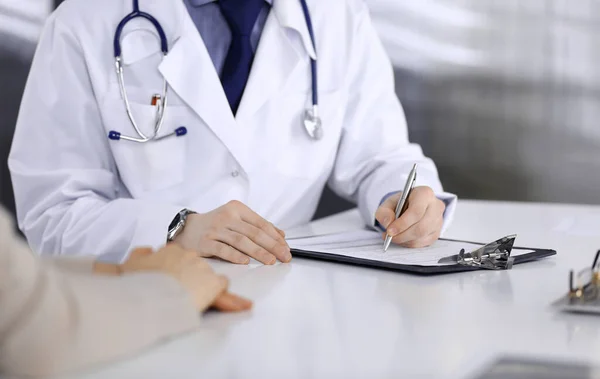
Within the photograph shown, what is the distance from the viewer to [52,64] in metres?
1.57

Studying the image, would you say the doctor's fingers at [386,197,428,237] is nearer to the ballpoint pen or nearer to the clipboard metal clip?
the ballpoint pen

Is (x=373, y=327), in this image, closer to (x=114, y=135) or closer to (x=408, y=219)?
(x=408, y=219)

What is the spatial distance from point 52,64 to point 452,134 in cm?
235

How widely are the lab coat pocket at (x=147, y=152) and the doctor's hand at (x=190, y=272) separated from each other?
0.62 metres

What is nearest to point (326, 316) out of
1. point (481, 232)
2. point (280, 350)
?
point (280, 350)

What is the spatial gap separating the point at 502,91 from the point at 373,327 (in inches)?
112

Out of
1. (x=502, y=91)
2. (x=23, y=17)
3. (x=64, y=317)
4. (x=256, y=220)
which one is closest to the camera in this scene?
(x=64, y=317)

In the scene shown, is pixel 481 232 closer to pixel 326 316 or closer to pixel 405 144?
pixel 405 144

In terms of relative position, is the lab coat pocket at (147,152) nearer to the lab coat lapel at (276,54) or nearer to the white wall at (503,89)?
the lab coat lapel at (276,54)

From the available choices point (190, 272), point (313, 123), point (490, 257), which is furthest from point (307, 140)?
point (190, 272)

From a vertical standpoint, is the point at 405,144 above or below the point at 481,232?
above

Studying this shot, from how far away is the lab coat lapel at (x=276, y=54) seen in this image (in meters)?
1.66

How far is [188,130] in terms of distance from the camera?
160 cm

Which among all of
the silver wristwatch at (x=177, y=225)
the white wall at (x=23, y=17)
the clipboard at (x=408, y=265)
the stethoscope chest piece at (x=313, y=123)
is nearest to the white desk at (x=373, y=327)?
the clipboard at (x=408, y=265)
